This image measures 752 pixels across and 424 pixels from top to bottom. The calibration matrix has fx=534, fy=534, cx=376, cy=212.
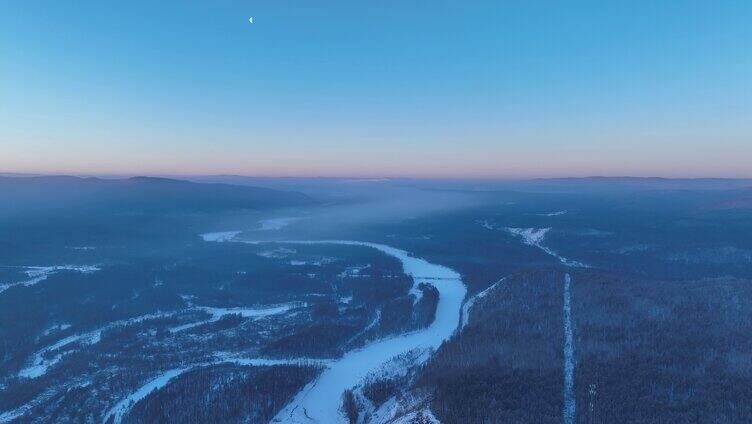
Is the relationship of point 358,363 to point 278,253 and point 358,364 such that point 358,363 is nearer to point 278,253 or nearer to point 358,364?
point 358,364

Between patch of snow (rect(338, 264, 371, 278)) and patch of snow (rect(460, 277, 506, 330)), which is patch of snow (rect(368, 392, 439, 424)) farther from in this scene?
patch of snow (rect(338, 264, 371, 278))

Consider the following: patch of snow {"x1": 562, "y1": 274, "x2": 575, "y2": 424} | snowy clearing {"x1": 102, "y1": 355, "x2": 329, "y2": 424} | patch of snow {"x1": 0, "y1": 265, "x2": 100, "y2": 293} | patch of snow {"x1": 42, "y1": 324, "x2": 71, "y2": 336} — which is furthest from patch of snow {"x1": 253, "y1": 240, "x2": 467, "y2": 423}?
patch of snow {"x1": 0, "y1": 265, "x2": 100, "y2": 293}

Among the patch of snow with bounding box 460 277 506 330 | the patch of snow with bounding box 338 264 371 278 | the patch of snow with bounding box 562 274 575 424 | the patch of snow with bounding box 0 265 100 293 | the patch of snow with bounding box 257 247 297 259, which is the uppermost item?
the patch of snow with bounding box 562 274 575 424

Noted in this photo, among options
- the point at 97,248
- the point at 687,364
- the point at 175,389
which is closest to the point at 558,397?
the point at 687,364

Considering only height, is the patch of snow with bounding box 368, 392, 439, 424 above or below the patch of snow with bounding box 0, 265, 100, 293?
above

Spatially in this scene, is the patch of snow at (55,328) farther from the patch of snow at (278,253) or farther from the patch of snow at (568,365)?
the patch of snow at (568,365)

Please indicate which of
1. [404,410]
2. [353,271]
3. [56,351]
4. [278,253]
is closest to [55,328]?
[56,351]

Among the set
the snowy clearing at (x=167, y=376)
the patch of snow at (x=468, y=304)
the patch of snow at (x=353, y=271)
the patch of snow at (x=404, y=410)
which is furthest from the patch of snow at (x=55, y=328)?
the patch of snow at (x=468, y=304)

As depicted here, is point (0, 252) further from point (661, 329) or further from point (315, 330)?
point (661, 329)
